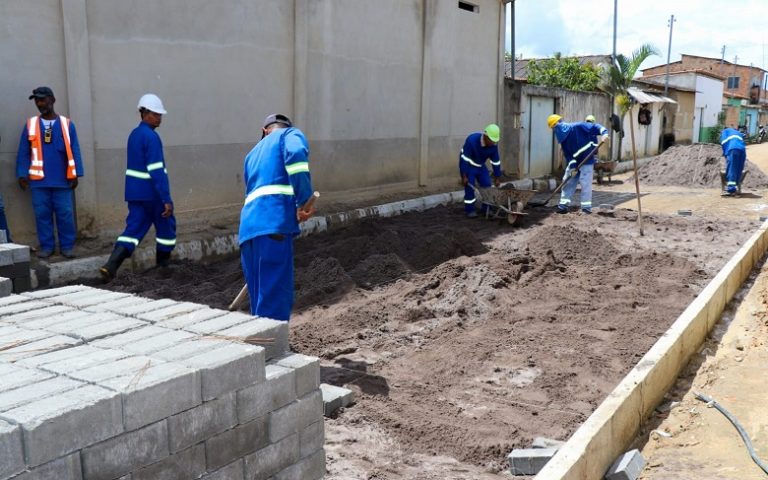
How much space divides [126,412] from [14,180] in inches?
244

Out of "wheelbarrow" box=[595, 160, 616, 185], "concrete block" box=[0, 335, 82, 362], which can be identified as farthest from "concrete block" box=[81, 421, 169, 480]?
"wheelbarrow" box=[595, 160, 616, 185]

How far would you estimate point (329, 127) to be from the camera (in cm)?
1152

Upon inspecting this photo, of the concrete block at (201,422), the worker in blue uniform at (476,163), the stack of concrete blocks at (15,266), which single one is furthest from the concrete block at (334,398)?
the worker in blue uniform at (476,163)

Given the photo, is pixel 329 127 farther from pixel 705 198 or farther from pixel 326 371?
pixel 705 198

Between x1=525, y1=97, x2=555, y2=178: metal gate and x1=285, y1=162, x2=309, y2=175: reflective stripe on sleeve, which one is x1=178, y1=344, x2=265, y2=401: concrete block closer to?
x1=285, y1=162, x2=309, y2=175: reflective stripe on sleeve

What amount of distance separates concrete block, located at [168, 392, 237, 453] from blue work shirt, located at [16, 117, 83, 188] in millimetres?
5490

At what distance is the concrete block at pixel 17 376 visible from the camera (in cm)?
226

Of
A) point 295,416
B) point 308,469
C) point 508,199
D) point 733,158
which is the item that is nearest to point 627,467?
point 308,469

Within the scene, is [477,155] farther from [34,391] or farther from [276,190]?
[34,391]

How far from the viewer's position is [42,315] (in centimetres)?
316

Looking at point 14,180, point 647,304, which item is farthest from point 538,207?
point 14,180

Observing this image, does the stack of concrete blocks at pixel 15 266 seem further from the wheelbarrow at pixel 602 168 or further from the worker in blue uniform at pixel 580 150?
the wheelbarrow at pixel 602 168

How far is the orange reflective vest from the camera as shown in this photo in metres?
7.07

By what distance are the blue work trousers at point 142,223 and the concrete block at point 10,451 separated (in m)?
5.32
